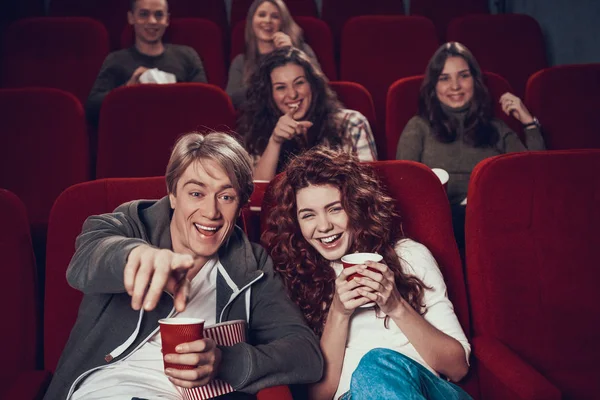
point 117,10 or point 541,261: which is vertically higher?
point 117,10

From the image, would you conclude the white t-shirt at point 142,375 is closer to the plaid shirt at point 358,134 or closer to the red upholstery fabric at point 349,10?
the plaid shirt at point 358,134

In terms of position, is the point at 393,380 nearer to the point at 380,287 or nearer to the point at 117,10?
the point at 380,287

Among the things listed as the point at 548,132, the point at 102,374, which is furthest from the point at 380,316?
the point at 548,132

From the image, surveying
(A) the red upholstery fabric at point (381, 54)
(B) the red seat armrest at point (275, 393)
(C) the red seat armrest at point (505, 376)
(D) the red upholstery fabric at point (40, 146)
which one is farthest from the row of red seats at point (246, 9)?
(B) the red seat armrest at point (275, 393)

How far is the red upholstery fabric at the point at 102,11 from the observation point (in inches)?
97.0

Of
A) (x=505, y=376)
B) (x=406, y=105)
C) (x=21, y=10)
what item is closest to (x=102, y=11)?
(x=21, y=10)

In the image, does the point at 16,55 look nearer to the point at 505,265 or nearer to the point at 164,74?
the point at 164,74

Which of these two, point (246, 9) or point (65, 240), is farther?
point (246, 9)

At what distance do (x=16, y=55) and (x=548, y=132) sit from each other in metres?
1.51

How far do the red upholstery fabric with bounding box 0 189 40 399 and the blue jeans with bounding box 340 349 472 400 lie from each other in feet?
1.56

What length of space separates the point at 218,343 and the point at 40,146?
2.52 ft

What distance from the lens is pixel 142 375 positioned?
0.98 metres

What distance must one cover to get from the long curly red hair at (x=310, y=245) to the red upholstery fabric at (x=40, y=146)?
616mm

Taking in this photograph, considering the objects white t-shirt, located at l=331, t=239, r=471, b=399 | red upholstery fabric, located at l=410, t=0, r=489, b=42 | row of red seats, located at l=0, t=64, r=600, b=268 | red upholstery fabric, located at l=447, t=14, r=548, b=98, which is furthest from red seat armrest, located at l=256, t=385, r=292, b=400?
red upholstery fabric, located at l=410, t=0, r=489, b=42
